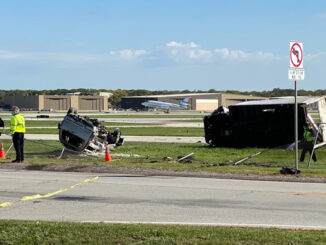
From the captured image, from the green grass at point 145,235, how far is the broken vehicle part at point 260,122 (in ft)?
57.3

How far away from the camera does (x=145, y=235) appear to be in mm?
8164

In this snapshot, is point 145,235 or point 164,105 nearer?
point 145,235

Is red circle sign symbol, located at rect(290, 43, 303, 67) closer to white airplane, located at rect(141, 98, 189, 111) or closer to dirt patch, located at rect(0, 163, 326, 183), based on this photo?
dirt patch, located at rect(0, 163, 326, 183)

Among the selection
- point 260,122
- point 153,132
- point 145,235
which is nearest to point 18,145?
point 260,122

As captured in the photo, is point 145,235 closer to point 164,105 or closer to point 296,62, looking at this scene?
point 296,62

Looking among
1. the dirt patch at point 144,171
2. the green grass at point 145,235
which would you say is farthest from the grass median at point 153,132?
the green grass at point 145,235

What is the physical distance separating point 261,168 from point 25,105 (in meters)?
183

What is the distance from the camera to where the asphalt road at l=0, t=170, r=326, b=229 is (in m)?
10.3

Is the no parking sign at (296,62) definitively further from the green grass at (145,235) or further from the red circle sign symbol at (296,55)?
the green grass at (145,235)

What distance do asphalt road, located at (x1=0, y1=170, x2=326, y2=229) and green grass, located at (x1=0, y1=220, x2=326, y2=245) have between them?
965mm

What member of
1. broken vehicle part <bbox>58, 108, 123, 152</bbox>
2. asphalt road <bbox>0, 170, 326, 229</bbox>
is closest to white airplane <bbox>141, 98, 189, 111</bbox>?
broken vehicle part <bbox>58, 108, 123, 152</bbox>

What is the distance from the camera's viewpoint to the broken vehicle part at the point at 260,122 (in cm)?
2628

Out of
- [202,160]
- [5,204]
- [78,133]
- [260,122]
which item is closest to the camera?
[5,204]

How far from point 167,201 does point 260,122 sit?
16223 mm
